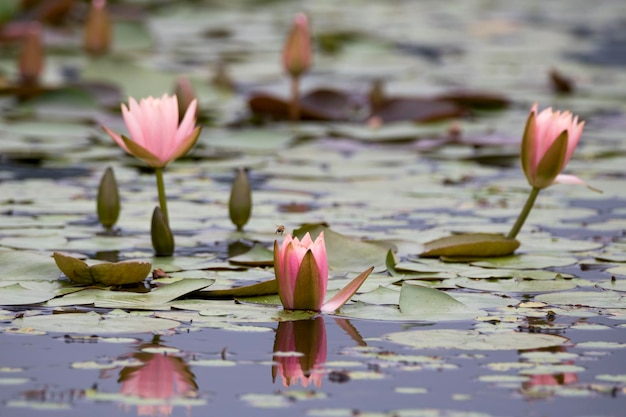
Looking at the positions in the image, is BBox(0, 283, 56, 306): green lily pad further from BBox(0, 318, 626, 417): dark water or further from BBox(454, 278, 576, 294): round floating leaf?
BBox(454, 278, 576, 294): round floating leaf

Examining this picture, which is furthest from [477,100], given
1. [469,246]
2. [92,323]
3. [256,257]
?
[92,323]

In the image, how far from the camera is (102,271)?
8.37ft

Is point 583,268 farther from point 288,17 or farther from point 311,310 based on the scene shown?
point 288,17

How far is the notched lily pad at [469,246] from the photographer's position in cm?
293

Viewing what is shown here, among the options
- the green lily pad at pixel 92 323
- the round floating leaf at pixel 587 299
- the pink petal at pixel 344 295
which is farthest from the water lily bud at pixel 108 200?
the round floating leaf at pixel 587 299

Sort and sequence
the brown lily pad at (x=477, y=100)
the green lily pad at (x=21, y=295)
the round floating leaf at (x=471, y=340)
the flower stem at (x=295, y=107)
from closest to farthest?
the round floating leaf at (x=471, y=340) < the green lily pad at (x=21, y=295) < the flower stem at (x=295, y=107) < the brown lily pad at (x=477, y=100)

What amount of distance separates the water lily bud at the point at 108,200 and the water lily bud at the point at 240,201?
1.01ft

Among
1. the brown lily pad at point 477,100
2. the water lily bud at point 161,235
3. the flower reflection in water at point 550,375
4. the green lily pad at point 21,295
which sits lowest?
the flower reflection in water at point 550,375

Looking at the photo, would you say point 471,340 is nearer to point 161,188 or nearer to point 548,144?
point 548,144

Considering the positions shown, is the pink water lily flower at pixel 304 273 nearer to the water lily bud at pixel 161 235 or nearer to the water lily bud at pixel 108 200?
the water lily bud at pixel 161 235

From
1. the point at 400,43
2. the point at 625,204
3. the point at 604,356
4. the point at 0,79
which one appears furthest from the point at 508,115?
the point at 604,356

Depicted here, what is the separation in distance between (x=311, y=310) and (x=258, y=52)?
5.38 m

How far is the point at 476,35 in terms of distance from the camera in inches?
356

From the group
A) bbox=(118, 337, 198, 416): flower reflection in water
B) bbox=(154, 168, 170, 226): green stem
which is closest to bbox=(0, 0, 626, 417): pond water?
bbox=(118, 337, 198, 416): flower reflection in water
